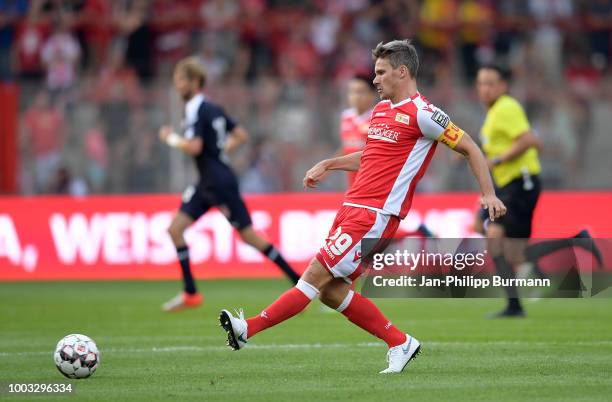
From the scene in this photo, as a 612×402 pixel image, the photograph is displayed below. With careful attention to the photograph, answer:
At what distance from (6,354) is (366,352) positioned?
9.57ft

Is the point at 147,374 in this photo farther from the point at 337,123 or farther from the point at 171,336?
the point at 337,123

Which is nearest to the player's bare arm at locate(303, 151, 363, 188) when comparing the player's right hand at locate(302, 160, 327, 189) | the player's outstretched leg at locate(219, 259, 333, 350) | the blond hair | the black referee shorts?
the player's right hand at locate(302, 160, 327, 189)

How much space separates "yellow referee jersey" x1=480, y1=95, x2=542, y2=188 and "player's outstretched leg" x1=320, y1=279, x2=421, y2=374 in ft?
15.2

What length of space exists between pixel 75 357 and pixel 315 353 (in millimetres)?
2237

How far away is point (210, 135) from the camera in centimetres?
1388

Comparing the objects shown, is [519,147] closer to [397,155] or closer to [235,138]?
[235,138]

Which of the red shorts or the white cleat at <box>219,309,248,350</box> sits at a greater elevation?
the red shorts

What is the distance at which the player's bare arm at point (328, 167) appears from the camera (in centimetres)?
834

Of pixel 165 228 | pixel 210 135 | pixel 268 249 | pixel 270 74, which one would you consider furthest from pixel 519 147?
pixel 270 74

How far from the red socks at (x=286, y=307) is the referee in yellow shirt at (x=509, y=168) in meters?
4.63

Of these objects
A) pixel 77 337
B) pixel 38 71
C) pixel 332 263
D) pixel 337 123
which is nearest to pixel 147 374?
pixel 77 337

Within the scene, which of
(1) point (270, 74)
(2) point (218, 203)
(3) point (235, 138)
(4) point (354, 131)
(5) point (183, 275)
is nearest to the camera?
(4) point (354, 131)

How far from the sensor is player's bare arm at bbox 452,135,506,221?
7906 millimetres

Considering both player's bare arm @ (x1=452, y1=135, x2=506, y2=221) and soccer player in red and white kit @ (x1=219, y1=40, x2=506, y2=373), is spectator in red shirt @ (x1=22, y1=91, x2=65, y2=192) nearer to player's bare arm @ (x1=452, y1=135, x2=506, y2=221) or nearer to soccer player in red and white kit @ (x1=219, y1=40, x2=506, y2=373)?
soccer player in red and white kit @ (x1=219, y1=40, x2=506, y2=373)
